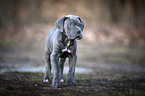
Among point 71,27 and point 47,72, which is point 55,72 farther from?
point 71,27

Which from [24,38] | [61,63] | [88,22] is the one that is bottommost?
[61,63]

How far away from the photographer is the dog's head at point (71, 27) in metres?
7.29

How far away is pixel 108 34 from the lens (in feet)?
130

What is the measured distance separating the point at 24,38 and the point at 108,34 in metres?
16.5

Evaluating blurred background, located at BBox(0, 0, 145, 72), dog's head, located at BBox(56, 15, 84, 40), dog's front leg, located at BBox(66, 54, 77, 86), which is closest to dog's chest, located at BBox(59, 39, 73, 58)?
dog's front leg, located at BBox(66, 54, 77, 86)

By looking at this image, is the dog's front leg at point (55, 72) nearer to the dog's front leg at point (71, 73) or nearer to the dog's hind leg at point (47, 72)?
the dog's front leg at point (71, 73)

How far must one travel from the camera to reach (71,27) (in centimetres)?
739

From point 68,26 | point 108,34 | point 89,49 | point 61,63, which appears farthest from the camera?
point 108,34

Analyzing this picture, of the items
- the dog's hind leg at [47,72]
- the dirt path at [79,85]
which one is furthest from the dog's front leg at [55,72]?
the dog's hind leg at [47,72]

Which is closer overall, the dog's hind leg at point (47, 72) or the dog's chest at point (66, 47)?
the dog's chest at point (66, 47)

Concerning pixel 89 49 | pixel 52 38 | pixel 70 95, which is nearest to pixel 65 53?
pixel 52 38

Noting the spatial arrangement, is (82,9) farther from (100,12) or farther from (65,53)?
(65,53)

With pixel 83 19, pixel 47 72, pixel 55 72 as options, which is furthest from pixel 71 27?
pixel 83 19

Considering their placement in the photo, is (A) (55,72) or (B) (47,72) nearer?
(A) (55,72)
